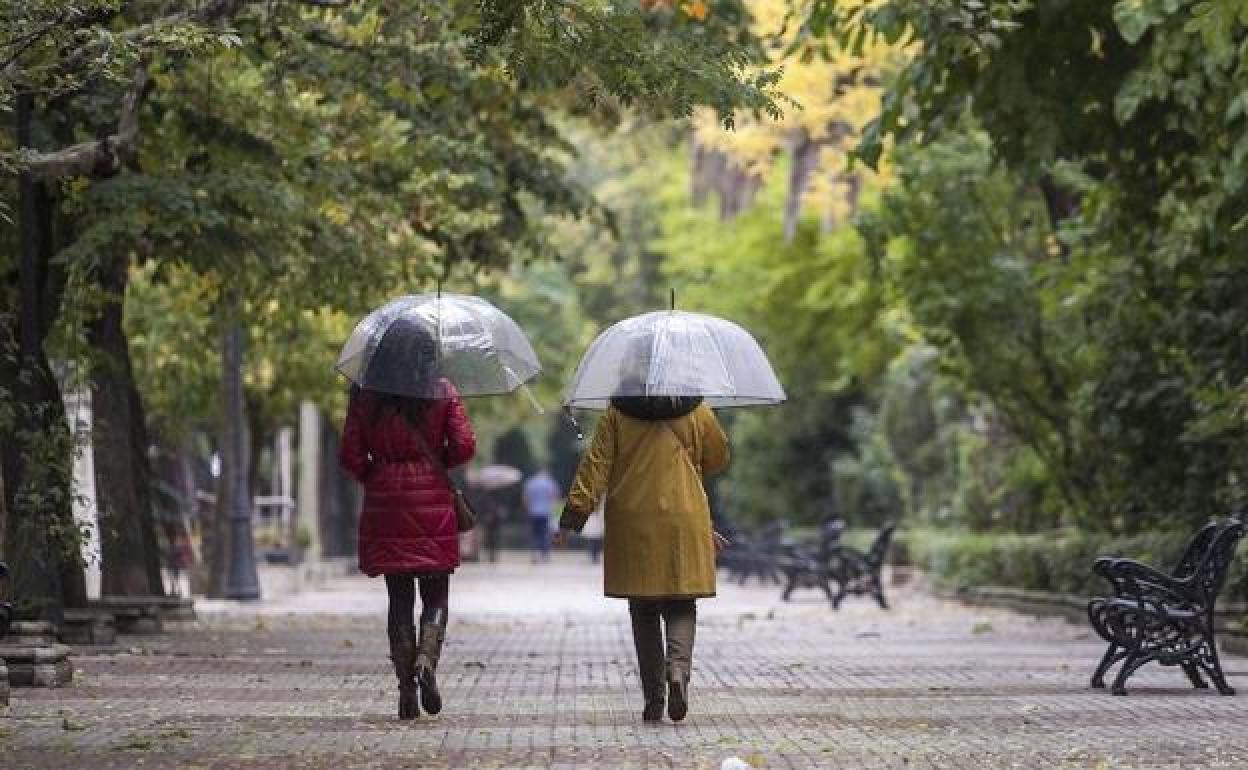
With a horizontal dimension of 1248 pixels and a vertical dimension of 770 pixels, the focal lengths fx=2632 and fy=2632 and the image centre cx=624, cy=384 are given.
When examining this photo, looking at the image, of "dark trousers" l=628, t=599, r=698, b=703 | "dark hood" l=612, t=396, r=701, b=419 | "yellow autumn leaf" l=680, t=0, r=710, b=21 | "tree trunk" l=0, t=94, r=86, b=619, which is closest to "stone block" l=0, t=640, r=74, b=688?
"tree trunk" l=0, t=94, r=86, b=619

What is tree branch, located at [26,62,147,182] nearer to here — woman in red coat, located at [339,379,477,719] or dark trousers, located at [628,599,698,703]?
woman in red coat, located at [339,379,477,719]

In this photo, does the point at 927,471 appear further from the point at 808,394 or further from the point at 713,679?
the point at 713,679

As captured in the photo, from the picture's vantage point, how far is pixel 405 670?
12594 millimetres

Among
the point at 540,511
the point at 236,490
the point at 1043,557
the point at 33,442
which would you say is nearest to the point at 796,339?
the point at 236,490

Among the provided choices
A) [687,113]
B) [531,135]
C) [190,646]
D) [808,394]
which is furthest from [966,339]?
[808,394]

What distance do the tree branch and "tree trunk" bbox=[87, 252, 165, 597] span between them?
15.8 feet

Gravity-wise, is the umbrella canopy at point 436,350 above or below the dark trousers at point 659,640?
above

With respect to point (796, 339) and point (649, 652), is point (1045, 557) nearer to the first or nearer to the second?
point (649, 652)

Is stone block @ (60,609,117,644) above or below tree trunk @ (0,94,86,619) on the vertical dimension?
below

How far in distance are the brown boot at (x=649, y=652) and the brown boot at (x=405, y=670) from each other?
1084mm

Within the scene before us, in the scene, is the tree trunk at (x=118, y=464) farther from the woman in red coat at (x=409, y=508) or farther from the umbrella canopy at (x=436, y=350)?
the woman in red coat at (x=409, y=508)

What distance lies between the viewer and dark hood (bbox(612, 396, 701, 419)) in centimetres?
1258

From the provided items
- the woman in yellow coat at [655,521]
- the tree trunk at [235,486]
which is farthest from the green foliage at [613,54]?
the tree trunk at [235,486]

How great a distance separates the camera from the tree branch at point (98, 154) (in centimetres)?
1462
